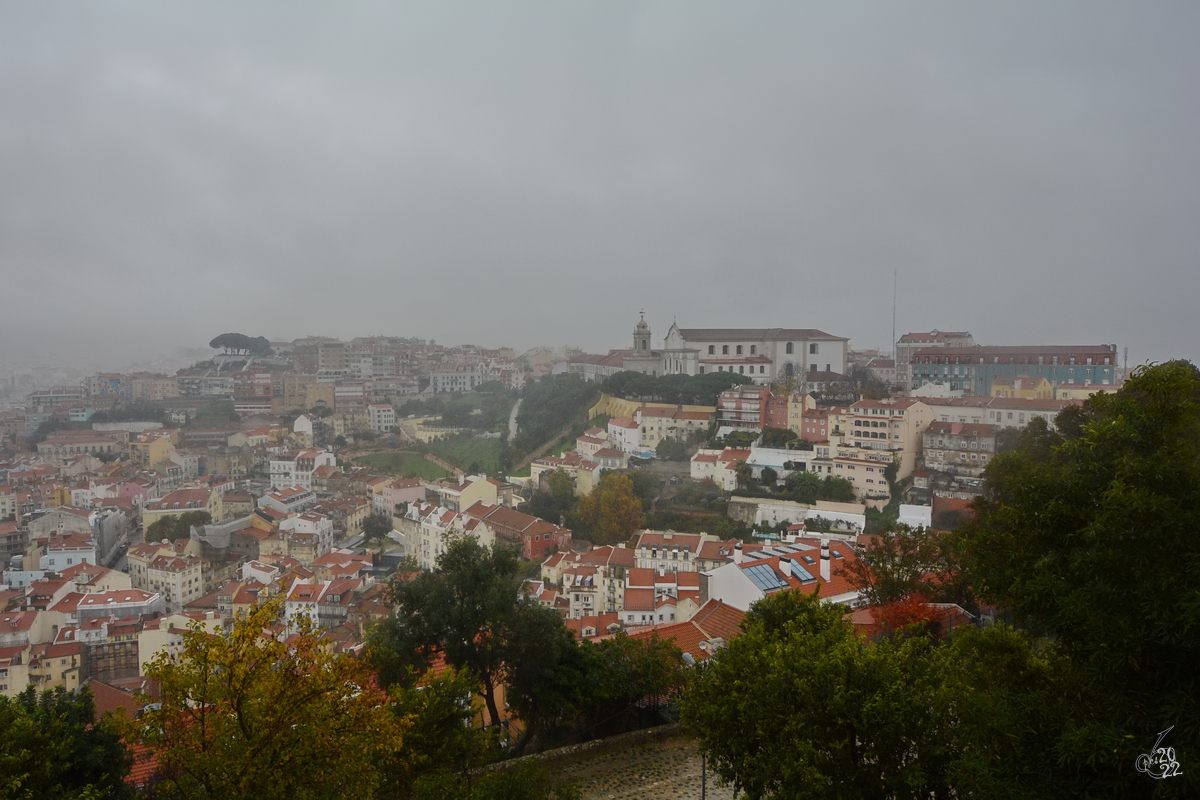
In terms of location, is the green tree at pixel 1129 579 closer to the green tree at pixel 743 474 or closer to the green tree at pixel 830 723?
the green tree at pixel 830 723

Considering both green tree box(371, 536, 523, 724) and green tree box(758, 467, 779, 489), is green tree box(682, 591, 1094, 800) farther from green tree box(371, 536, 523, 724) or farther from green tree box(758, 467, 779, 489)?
green tree box(758, 467, 779, 489)

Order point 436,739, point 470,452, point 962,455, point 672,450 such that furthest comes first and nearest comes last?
point 470,452, point 672,450, point 962,455, point 436,739

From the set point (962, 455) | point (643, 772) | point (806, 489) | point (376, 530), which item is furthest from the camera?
point (376, 530)

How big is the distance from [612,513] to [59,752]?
16.1 m

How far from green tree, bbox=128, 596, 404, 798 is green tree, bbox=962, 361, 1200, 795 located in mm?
2938

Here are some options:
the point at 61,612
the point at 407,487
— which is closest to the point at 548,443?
the point at 407,487

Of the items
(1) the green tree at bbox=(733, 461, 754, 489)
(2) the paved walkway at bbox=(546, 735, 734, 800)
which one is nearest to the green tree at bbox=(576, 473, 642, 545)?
(1) the green tree at bbox=(733, 461, 754, 489)

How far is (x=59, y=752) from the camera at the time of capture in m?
3.71

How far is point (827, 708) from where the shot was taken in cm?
369

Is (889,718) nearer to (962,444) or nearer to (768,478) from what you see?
(768,478)

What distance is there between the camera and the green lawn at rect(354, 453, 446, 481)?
31297mm

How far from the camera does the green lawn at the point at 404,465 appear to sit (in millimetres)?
31297

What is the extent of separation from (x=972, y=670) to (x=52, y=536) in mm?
27272

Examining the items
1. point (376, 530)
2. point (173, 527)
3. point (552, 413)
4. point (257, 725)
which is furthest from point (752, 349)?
point (257, 725)
